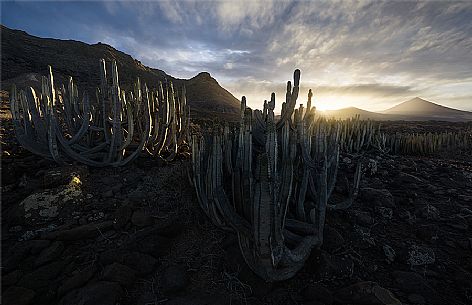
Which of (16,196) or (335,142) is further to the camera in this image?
(335,142)

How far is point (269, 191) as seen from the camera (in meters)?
1.97

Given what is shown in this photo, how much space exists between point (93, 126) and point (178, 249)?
3.14m

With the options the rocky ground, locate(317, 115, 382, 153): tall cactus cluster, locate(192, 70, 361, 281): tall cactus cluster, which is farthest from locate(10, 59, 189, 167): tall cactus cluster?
locate(317, 115, 382, 153): tall cactus cluster

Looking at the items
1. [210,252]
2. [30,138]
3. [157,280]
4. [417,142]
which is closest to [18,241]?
[157,280]

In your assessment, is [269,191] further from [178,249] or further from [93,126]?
[93,126]

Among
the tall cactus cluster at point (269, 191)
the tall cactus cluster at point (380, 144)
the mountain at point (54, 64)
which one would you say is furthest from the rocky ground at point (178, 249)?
the mountain at point (54, 64)

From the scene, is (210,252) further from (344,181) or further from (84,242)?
(344,181)

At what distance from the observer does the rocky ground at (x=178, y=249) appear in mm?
2143

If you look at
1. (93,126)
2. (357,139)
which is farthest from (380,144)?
(93,126)

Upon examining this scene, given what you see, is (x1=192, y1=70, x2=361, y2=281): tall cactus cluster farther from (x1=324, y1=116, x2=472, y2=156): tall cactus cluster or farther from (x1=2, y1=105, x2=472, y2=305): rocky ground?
(x1=324, y1=116, x2=472, y2=156): tall cactus cluster

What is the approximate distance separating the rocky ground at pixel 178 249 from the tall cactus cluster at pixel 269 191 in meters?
0.22

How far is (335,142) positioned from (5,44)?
32876 millimetres

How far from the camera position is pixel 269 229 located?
2.00 metres

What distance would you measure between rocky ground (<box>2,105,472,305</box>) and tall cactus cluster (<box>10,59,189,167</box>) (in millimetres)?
448
